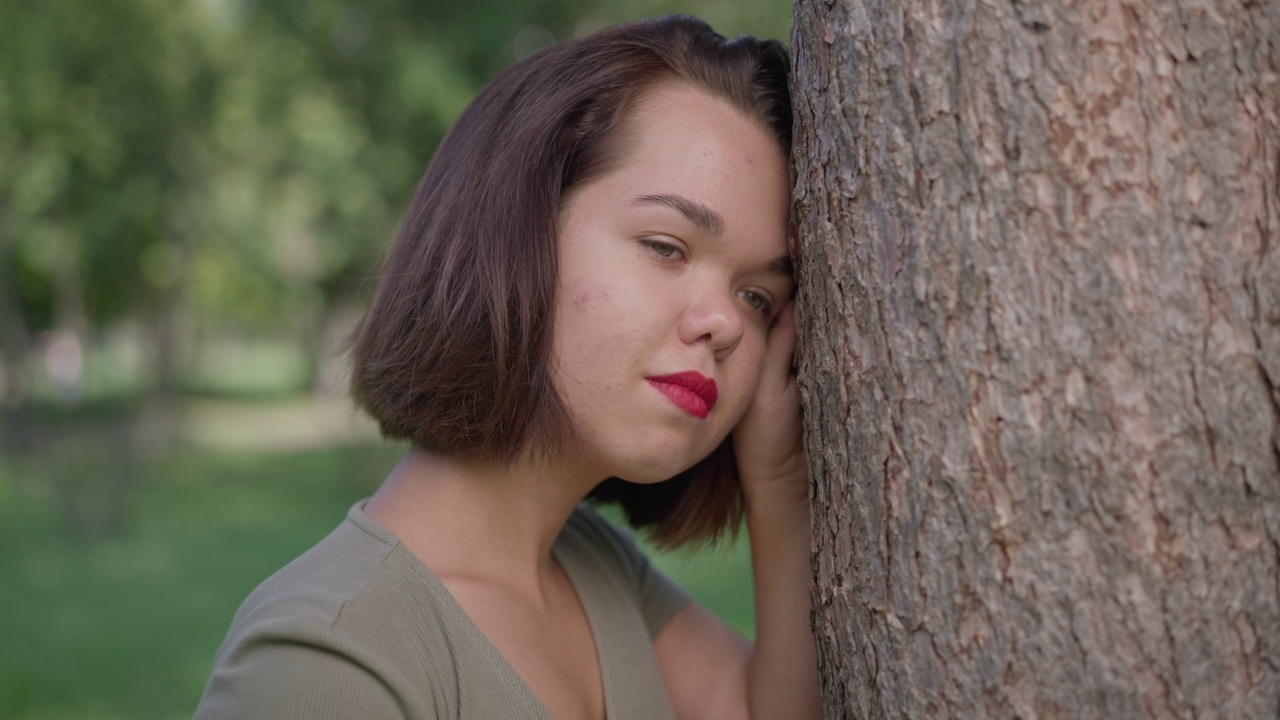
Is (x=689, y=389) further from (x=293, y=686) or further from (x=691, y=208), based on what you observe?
(x=293, y=686)

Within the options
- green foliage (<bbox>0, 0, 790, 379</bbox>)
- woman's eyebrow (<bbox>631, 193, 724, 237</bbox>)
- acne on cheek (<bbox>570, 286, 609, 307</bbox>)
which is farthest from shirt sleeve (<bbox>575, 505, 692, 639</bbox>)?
green foliage (<bbox>0, 0, 790, 379</bbox>)

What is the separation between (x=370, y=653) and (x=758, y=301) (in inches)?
34.0

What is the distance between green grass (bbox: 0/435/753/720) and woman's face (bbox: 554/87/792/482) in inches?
29.4

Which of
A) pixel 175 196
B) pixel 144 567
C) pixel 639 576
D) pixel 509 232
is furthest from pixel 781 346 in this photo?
pixel 175 196

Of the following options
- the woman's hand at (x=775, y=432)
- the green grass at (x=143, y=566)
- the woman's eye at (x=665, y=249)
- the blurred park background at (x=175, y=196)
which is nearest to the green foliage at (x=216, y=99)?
the blurred park background at (x=175, y=196)

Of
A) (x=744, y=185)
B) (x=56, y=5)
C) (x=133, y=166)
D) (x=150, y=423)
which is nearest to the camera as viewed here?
(x=744, y=185)

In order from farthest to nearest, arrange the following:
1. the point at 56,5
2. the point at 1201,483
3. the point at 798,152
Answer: the point at 56,5, the point at 798,152, the point at 1201,483

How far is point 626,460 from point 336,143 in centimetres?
1087

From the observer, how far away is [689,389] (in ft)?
5.86

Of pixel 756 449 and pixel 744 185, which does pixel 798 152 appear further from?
pixel 756 449

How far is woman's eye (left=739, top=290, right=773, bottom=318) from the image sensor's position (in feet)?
6.22

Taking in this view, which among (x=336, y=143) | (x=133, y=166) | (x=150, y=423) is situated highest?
(x=336, y=143)

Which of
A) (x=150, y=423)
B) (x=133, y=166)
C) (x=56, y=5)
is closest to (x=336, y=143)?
(x=133, y=166)

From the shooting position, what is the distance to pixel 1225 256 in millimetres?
1231
